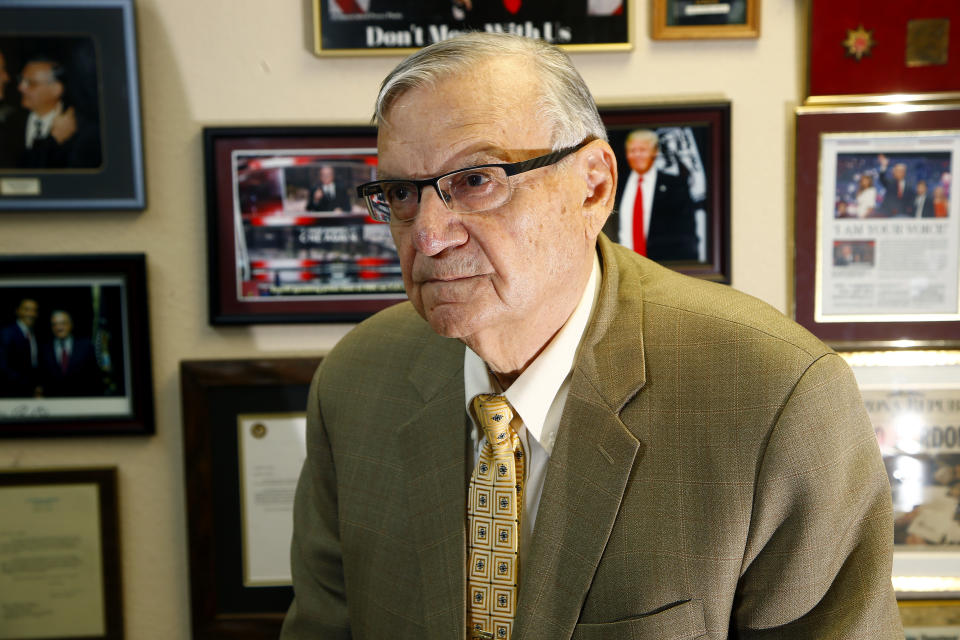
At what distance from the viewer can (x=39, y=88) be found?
53.0 inches

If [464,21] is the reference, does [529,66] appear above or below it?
below

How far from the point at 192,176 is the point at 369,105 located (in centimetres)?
38

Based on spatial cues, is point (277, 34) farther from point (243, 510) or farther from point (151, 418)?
point (243, 510)

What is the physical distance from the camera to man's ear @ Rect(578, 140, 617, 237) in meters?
0.87

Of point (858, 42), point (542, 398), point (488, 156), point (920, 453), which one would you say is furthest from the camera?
point (920, 453)

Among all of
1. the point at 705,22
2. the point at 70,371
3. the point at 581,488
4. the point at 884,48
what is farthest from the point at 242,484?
the point at 884,48

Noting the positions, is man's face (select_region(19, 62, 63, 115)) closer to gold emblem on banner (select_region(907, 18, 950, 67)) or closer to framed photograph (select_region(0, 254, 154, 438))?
framed photograph (select_region(0, 254, 154, 438))

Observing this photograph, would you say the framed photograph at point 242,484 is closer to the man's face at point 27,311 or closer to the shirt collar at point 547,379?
the man's face at point 27,311

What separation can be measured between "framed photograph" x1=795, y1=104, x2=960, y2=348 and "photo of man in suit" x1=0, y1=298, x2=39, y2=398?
1.55 m

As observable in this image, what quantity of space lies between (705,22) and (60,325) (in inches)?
55.5

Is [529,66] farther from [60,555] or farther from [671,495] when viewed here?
[60,555]

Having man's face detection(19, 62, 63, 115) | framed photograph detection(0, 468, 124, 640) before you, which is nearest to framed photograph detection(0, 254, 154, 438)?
framed photograph detection(0, 468, 124, 640)

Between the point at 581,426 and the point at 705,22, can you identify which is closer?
the point at 581,426

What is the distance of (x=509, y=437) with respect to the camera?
0.93 metres
